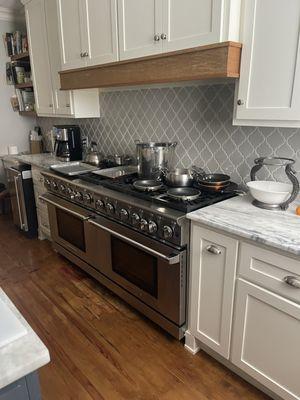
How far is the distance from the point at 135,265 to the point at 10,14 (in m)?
3.62

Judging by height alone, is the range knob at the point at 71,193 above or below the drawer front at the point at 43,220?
above

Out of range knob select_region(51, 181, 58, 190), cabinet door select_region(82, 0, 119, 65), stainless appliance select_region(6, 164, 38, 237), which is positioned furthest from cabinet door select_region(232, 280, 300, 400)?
stainless appliance select_region(6, 164, 38, 237)

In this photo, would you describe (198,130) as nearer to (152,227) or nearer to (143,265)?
(152,227)

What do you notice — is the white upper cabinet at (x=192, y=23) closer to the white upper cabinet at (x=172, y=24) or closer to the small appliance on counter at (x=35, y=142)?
the white upper cabinet at (x=172, y=24)

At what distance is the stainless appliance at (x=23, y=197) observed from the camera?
3.28m

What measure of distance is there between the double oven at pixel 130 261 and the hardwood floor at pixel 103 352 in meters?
0.12

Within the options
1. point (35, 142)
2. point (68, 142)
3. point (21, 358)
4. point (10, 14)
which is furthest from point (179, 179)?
point (10, 14)

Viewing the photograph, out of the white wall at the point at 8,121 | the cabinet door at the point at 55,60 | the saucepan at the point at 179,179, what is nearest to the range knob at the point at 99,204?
the saucepan at the point at 179,179

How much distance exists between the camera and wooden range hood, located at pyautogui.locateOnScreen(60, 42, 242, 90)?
1498 mm

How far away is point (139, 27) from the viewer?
1.85 meters

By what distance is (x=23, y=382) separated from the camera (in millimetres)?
659

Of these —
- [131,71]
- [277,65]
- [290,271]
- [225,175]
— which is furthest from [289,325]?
[131,71]

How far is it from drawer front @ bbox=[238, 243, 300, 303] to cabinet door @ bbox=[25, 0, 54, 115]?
8.64 ft

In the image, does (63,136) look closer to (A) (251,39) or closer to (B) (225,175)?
(B) (225,175)
